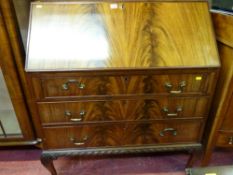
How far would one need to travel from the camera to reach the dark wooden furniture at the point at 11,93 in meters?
1.13

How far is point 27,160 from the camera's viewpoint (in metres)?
1.61

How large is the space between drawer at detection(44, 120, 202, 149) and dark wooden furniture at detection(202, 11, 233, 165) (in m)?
0.11

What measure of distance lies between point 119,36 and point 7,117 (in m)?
0.86

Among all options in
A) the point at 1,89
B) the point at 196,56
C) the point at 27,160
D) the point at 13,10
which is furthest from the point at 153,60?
the point at 27,160

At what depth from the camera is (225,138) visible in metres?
1.36

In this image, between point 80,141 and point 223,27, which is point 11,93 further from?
point 223,27

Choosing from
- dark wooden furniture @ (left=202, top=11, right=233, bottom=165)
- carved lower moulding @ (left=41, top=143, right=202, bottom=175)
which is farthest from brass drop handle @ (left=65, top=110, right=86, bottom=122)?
dark wooden furniture @ (left=202, top=11, right=233, bottom=165)

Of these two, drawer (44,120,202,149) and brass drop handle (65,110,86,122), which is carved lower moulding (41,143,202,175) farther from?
brass drop handle (65,110,86,122)

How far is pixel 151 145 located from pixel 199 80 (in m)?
0.47

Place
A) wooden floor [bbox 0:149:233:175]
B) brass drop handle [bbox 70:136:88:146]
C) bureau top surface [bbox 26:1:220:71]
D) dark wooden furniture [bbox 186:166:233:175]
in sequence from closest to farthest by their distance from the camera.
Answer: bureau top surface [bbox 26:1:220:71], dark wooden furniture [bbox 186:166:233:175], brass drop handle [bbox 70:136:88:146], wooden floor [bbox 0:149:233:175]

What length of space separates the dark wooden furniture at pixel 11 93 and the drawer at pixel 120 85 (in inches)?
10.2

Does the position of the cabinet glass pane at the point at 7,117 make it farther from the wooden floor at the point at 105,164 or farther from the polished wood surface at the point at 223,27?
the polished wood surface at the point at 223,27

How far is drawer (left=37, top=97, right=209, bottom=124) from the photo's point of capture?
3.78 feet

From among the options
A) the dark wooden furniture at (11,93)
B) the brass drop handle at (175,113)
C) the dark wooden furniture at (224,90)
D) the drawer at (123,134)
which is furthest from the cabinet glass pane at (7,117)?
the dark wooden furniture at (224,90)
